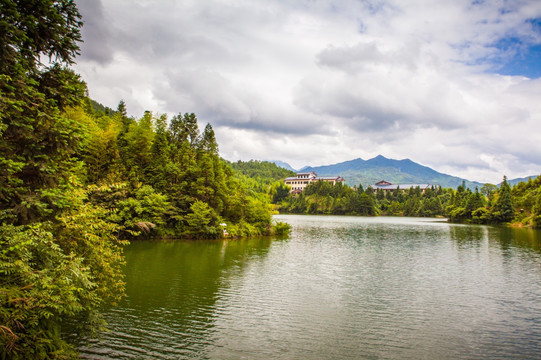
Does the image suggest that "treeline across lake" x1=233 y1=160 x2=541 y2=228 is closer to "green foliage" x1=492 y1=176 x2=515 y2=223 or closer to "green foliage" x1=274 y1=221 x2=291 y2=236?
"green foliage" x1=492 y1=176 x2=515 y2=223

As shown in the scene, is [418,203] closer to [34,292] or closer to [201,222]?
[201,222]

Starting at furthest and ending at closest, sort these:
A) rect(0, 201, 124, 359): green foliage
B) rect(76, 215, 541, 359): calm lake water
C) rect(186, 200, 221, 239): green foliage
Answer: rect(186, 200, 221, 239): green foliage, rect(76, 215, 541, 359): calm lake water, rect(0, 201, 124, 359): green foliage

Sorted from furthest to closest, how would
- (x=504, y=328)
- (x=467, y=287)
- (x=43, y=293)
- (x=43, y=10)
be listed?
(x=467, y=287) < (x=504, y=328) < (x=43, y=10) < (x=43, y=293)

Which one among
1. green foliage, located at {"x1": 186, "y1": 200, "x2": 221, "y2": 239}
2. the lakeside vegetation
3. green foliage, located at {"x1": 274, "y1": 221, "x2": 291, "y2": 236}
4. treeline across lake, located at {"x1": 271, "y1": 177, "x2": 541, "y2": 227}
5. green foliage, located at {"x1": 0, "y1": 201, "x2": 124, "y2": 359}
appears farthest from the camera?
treeline across lake, located at {"x1": 271, "y1": 177, "x2": 541, "y2": 227}

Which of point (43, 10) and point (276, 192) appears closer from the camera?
point (43, 10)

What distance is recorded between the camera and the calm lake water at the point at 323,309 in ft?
38.8

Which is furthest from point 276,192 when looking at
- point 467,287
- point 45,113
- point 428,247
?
point 45,113

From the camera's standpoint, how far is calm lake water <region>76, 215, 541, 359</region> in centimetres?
1184

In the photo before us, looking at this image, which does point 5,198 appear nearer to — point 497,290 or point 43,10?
point 43,10

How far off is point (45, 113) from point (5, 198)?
2830 millimetres

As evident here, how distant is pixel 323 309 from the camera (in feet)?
53.3

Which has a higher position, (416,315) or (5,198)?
(5,198)

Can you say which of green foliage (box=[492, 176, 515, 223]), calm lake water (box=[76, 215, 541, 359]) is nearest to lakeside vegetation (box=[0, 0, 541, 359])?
calm lake water (box=[76, 215, 541, 359])

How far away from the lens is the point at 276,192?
16488 centimetres
